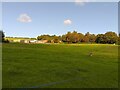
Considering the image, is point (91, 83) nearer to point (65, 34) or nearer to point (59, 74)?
point (59, 74)

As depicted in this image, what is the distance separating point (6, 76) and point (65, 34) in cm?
16151

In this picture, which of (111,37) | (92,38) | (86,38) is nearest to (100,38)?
(111,37)

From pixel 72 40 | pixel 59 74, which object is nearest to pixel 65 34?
pixel 72 40

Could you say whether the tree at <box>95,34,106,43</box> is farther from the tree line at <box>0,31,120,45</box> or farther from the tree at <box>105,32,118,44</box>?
the tree at <box>105,32,118,44</box>

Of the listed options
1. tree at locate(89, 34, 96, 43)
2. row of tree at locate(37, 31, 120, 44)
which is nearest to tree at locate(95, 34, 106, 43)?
row of tree at locate(37, 31, 120, 44)

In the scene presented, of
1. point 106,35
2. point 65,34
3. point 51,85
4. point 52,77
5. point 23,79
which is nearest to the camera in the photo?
point 51,85

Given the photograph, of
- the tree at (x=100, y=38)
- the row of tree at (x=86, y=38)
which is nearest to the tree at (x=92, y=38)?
the row of tree at (x=86, y=38)

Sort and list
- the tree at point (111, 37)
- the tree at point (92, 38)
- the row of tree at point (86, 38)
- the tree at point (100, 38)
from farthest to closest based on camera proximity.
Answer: the tree at point (92, 38)
the tree at point (100, 38)
the row of tree at point (86, 38)
the tree at point (111, 37)

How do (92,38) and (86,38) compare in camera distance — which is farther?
(92,38)

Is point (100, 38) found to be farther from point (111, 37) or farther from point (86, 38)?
point (86, 38)

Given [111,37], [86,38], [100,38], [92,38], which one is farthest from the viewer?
[92,38]

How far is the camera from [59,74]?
19844 millimetres

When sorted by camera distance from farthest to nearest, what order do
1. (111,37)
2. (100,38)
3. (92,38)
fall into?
(92,38) < (100,38) < (111,37)

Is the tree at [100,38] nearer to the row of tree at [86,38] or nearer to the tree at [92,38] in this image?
the row of tree at [86,38]
